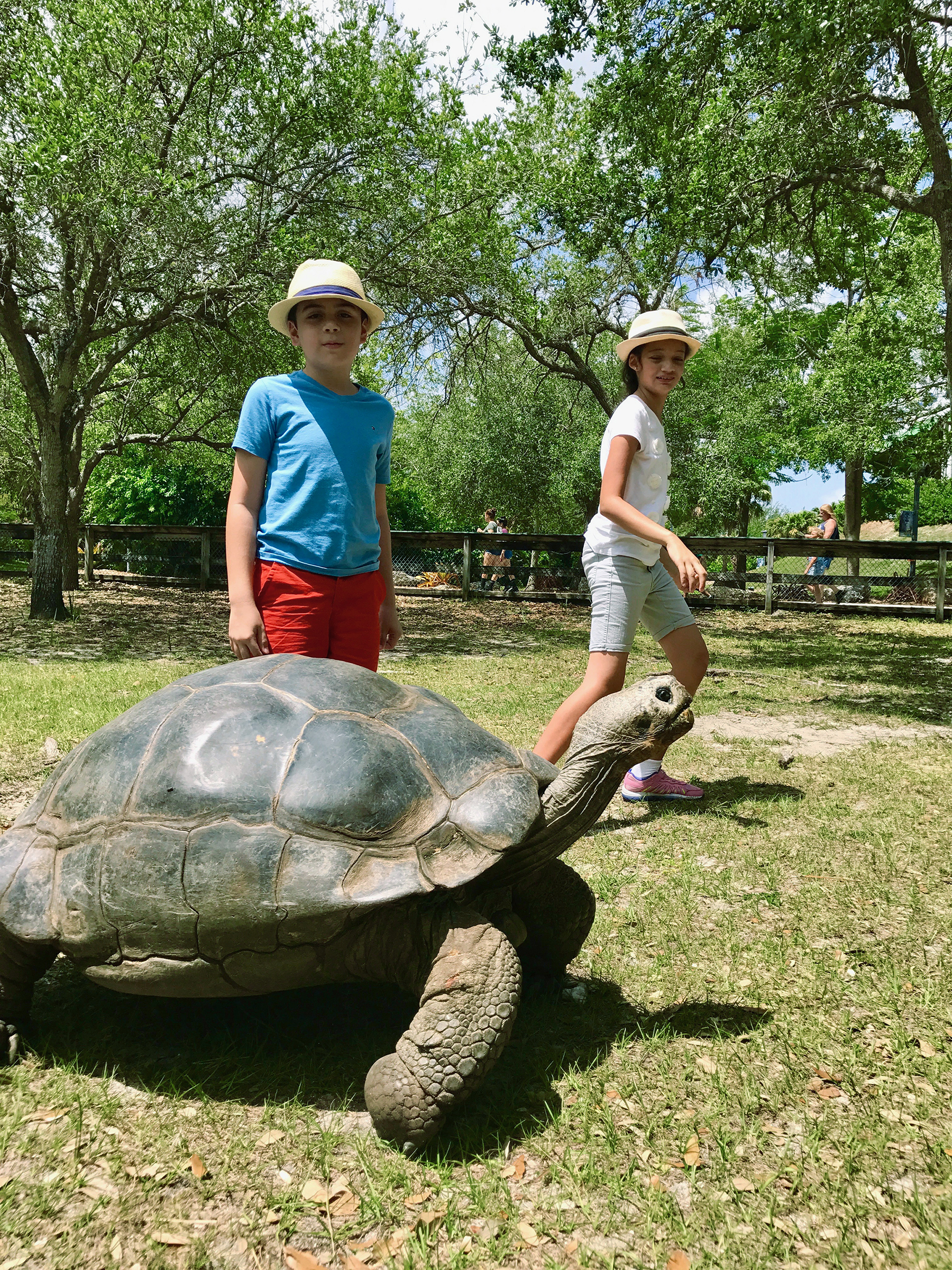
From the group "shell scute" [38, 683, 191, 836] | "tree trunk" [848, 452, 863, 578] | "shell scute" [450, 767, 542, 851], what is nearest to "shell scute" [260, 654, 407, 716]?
"shell scute" [38, 683, 191, 836]

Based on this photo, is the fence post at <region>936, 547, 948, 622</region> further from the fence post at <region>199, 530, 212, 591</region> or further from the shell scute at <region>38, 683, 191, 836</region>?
the shell scute at <region>38, 683, 191, 836</region>

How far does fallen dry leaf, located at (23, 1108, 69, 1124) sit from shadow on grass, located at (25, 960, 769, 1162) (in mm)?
169

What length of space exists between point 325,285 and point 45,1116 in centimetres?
263

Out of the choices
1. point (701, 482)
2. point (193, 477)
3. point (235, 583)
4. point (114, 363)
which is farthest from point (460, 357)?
point (235, 583)

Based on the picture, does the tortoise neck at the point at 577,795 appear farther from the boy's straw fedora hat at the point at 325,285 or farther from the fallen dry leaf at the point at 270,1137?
the boy's straw fedora hat at the point at 325,285

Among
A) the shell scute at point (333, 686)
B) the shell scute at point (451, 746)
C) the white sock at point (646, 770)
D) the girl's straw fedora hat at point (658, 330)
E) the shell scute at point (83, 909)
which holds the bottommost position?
the white sock at point (646, 770)

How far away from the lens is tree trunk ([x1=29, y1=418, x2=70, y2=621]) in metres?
13.0

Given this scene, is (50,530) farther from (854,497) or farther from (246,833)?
(854,497)

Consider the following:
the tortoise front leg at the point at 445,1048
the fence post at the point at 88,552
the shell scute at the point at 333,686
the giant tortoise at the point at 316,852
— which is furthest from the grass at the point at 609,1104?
the fence post at the point at 88,552

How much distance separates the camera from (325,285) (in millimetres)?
3111

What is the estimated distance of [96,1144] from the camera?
222 cm

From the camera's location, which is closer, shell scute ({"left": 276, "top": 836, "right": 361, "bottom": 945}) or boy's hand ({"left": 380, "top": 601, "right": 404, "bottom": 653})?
shell scute ({"left": 276, "top": 836, "right": 361, "bottom": 945})

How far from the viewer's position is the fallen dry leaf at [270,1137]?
2232 millimetres

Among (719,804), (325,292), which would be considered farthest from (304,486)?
(719,804)
